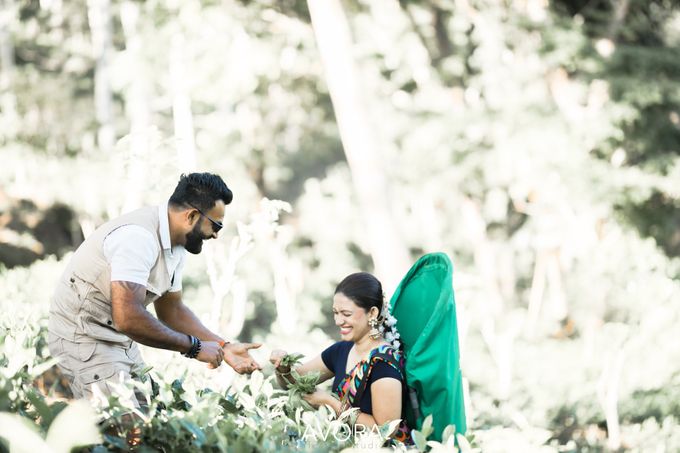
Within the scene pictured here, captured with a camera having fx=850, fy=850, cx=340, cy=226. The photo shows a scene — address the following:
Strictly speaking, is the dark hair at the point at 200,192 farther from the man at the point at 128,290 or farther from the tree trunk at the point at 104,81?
the tree trunk at the point at 104,81

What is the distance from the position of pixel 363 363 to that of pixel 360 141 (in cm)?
683

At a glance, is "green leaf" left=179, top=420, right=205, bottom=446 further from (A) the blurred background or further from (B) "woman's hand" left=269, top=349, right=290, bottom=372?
(A) the blurred background

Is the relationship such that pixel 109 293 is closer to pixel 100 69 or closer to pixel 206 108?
pixel 100 69

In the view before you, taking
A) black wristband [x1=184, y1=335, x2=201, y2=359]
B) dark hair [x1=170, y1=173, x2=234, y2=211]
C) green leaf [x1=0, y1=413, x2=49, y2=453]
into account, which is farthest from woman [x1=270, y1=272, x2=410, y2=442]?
green leaf [x1=0, y1=413, x2=49, y2=453]

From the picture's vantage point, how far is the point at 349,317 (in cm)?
403

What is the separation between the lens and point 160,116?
2689cm

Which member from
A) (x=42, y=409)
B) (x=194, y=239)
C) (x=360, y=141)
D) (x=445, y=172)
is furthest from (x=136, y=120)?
(x=42, y=409)

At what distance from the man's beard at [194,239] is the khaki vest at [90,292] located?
0.14 m

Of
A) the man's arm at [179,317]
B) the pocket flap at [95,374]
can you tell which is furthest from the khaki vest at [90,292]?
the man's arm at [179,317]

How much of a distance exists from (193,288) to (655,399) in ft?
25.5

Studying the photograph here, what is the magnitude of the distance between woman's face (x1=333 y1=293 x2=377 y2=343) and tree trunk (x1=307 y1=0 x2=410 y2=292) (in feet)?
20.9

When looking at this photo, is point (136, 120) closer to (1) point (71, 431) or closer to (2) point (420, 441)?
(2) point (420, 441)

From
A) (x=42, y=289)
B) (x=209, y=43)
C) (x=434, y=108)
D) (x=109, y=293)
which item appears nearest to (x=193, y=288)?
(x=209, y=43)

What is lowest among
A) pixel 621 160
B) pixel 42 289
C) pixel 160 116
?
pixel 160 116
